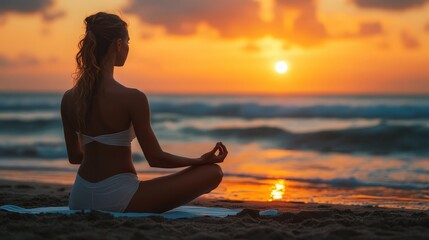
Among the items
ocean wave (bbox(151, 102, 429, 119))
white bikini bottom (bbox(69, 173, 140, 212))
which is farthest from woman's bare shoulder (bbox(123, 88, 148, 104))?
ocean wave (bbox(151, 102, 429, 119))

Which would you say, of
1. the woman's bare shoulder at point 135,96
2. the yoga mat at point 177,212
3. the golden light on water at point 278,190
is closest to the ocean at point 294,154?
the golden light on water at point 278,190

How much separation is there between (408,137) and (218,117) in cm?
1164

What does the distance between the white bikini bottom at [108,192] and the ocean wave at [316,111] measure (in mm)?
19445

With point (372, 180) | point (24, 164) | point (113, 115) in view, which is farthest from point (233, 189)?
point (24, 164)

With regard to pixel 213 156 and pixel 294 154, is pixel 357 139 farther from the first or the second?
pixel 213 156

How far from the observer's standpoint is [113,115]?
12.7 feet

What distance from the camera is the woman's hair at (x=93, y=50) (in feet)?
12.7

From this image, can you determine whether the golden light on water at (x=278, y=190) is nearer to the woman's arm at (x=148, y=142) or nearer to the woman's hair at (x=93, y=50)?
the woman's arm at (x=148, y=142)

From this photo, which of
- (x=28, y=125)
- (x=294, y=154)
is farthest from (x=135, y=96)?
(x=28, y=125)

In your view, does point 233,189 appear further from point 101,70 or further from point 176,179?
point 101,70

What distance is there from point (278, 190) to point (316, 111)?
1742cm

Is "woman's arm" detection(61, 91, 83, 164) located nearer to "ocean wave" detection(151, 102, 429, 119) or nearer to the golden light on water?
the golden light on water

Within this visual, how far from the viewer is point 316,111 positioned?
79.2 feet

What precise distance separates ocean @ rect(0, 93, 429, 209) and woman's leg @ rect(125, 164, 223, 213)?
2.23 m
